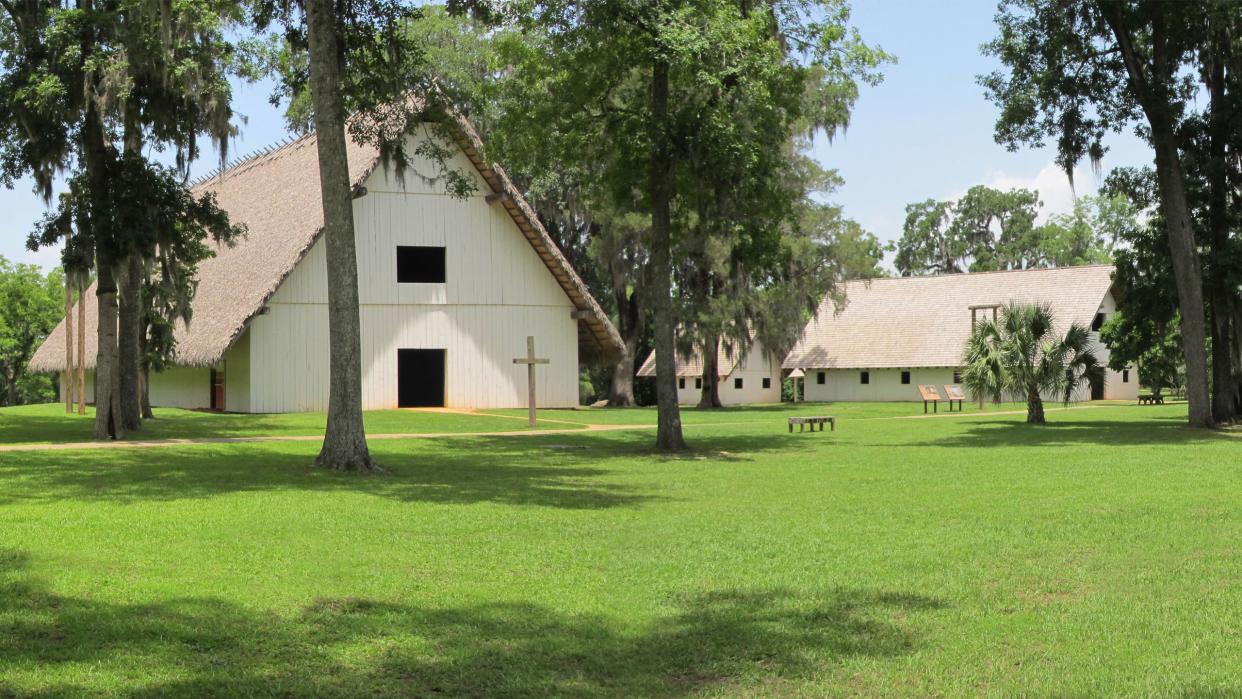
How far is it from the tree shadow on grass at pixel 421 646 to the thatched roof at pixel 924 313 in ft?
167

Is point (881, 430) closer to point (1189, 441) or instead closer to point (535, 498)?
point (1189, 441)

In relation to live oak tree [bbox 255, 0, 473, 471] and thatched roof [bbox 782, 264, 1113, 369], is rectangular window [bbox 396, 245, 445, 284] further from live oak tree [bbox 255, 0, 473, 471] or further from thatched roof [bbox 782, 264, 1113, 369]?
thatched roof [bbox 782, 264, 1113, 369]

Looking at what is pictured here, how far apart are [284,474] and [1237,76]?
24285 mm

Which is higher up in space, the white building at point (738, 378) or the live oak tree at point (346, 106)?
the live oak tree at point (346, 106)

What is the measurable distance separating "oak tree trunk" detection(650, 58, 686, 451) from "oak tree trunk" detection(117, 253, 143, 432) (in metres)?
11.4

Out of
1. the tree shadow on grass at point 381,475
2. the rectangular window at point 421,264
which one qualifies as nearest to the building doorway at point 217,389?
the rectangular window at point 421,264

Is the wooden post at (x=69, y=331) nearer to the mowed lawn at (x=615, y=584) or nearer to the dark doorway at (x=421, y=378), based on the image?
the dark doorway at (x=421, y=378)

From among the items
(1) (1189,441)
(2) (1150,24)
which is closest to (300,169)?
(2) (1150,24)

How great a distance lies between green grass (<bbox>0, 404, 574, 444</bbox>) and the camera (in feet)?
86.6

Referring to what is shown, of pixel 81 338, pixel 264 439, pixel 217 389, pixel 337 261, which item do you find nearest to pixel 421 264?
pixel 217 389

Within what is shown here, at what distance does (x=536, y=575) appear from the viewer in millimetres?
9516

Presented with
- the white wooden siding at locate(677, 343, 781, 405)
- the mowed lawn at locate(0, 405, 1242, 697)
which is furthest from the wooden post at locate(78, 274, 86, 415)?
the white wooden siding at locate(677, 343, 781, 405)

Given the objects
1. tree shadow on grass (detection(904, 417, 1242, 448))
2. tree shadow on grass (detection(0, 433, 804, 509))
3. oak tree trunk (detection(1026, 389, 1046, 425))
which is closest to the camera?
tree shadow on grass (detection(0, 433, 804, 509))

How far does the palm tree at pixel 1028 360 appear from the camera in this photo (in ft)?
107
